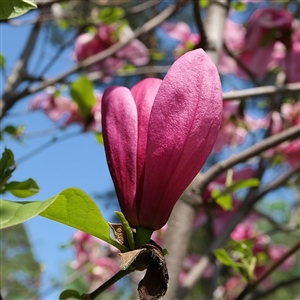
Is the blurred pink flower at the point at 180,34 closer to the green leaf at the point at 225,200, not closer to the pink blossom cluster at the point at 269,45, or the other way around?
the pink blossom cluster at the point at 269,45

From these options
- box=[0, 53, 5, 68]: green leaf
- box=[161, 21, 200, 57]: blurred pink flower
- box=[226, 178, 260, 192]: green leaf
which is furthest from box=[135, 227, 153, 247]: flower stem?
box=[161, 21, 200, 57]: blurred pink flower

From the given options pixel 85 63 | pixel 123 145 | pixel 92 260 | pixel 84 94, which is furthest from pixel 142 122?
pixel 92 260

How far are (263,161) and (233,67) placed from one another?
1.16 feet

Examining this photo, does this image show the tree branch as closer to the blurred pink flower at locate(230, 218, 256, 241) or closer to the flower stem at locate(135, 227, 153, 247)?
the flower stem at locate(135, 227, 153, 247)

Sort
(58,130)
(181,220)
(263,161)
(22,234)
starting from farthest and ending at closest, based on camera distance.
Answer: (22,234) < (58,130) < (263,161) < (181,220)

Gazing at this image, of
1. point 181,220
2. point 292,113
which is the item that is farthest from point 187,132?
point 292,113

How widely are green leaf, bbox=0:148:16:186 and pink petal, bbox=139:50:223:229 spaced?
0.73 feet

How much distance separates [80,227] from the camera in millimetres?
447

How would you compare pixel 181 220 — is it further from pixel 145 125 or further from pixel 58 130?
pixel 58 130

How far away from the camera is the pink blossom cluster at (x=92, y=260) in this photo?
233cm

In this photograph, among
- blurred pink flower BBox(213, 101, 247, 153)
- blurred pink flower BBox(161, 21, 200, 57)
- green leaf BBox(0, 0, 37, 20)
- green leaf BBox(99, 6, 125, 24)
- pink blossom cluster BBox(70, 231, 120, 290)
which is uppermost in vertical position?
green leaf BBox(0, 0, 37, 20)

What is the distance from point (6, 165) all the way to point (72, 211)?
0.20 metres

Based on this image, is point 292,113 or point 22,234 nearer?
point 292,113

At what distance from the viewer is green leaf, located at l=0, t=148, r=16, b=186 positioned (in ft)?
1.97
